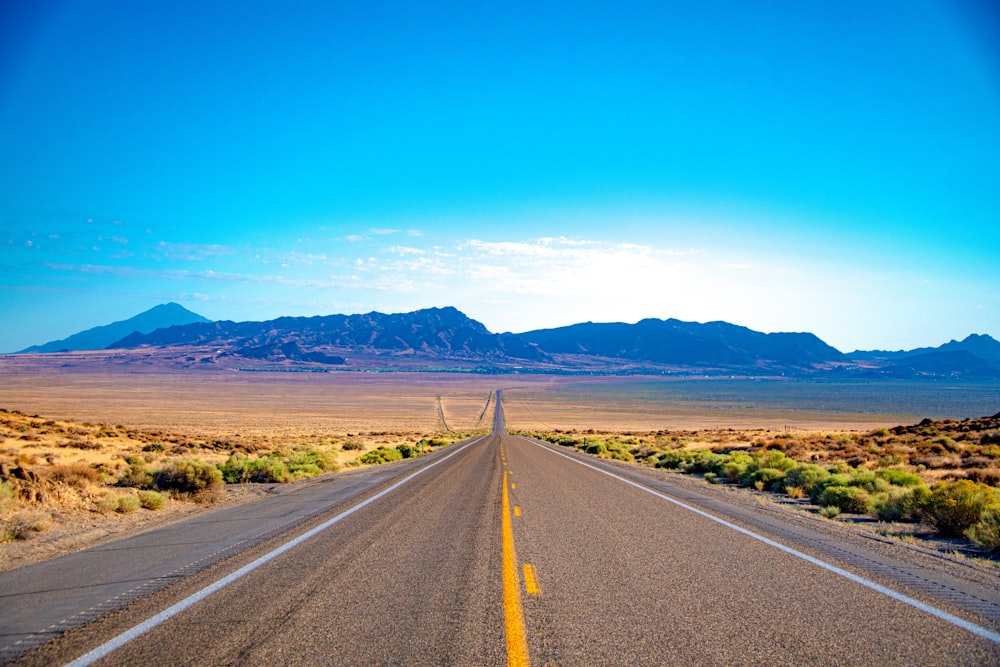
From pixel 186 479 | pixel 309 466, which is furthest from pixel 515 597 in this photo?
pixel 309 466

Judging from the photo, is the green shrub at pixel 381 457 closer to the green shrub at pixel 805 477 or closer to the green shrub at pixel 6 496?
the green shrub at pixel 6 496

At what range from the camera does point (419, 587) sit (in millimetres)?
6344

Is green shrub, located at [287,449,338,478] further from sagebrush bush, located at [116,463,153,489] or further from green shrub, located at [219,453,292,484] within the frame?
sagebrush bush, located at [116,463,153,489]

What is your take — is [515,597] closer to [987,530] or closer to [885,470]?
[987,530]

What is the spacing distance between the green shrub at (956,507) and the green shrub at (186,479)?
1486 centimetres

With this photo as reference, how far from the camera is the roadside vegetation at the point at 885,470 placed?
1011cm

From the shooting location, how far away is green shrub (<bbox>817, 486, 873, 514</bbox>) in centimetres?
1255

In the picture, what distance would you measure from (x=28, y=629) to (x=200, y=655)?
1.88 metres

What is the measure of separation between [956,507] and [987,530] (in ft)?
4.10

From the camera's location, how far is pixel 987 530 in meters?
8.77

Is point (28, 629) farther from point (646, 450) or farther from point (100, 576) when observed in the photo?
point (646, 450)

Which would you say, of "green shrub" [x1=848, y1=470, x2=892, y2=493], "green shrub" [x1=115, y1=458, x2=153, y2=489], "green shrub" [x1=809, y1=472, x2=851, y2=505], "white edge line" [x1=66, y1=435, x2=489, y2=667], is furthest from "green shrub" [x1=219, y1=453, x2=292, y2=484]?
"green shrub" [x1=848, y1=470, x2=892, y2=493]

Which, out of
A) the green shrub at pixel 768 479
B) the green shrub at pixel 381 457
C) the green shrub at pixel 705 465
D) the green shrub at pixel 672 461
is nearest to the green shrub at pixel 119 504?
the green shrub at pixel 768 479

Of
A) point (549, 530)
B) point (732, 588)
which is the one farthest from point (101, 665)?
point (549, 530)
